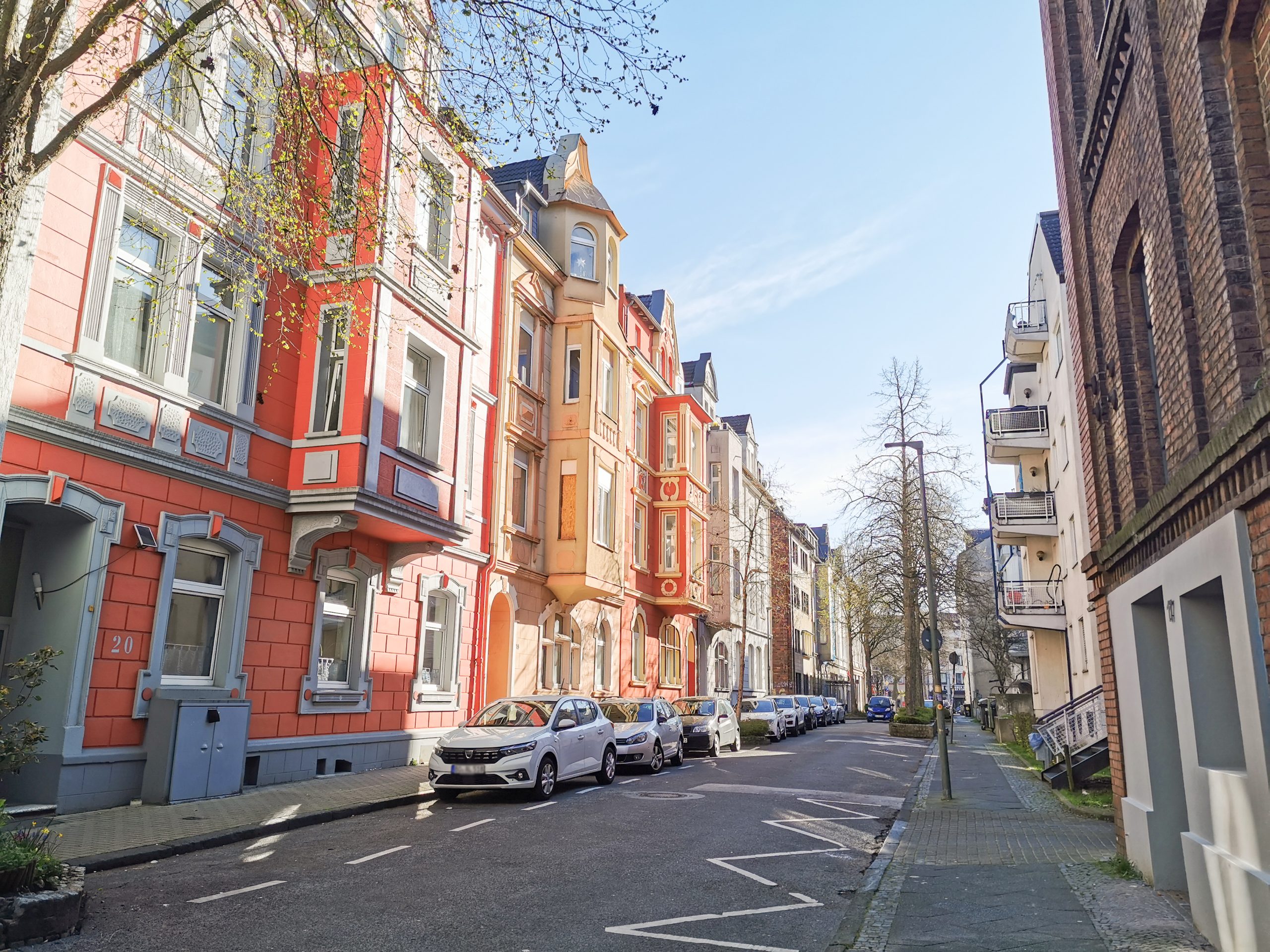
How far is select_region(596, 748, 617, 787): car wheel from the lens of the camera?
1664 cm

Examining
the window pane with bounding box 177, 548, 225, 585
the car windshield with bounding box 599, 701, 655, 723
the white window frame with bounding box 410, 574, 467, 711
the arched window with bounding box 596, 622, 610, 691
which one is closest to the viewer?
the window pane with bounding box 177, 548, 225, 585

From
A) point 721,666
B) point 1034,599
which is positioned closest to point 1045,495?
point 1034,599

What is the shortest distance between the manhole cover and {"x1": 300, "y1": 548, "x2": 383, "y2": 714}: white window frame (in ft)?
16.3

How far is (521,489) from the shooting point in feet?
79.0

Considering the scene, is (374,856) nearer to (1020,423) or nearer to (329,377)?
(329,377)

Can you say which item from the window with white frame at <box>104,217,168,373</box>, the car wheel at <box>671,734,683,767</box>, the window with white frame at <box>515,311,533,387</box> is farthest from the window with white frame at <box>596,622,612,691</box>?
the window with white frame at <box>104,217,168,373</box>

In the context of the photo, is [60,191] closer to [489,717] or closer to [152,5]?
[152,5]

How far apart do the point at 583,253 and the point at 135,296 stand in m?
15.4

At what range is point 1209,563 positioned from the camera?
589cm

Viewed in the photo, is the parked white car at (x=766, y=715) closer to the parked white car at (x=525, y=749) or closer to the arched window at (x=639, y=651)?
the arched window at (x=639, y=651)

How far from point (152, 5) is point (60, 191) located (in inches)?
105

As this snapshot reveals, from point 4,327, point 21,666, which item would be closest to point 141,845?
point 21,666

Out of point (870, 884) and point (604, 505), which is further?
point (604, 505)

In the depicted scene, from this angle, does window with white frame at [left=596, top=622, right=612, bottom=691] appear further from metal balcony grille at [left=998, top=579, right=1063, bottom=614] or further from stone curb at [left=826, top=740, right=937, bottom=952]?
metal balcony grille at [left=998, top=579, right=1063, bottom=614]
